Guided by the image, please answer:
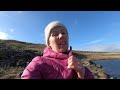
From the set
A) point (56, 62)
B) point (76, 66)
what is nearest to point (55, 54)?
point (56, 62)

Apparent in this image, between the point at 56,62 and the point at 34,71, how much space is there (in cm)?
17

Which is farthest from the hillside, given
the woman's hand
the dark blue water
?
the woman's hand

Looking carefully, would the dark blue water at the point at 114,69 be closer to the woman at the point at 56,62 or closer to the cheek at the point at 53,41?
the woman at the point at 56,62

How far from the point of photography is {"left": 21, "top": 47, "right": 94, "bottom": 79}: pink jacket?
1.72m

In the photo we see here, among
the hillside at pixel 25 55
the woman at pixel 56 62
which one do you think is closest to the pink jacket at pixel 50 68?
the woman at pixel 56 62

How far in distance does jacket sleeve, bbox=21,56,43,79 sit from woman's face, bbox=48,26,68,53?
147 millimetres

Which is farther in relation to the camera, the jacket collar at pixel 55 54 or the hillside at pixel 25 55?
the hillside at pixel 25 55

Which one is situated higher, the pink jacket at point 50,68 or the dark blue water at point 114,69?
the pink jacket at point 50,68

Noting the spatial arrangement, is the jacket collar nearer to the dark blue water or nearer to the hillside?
the hillside

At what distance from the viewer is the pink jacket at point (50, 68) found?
1724 millimetres
